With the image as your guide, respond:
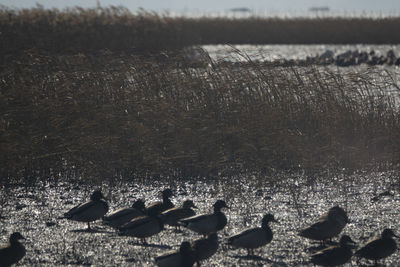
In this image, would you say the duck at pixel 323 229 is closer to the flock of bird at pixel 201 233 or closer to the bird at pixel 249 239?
the flock of bird at pixel 201 233

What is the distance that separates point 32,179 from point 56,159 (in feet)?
1.43

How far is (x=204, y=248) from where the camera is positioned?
6000 mm

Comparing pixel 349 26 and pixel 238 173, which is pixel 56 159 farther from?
pixel 349 26

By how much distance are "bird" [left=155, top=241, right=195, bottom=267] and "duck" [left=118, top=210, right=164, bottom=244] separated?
88 centimetres

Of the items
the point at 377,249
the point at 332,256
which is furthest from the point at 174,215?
the point at 377,249

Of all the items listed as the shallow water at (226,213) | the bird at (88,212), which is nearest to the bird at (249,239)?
the shallow water at (226,213)

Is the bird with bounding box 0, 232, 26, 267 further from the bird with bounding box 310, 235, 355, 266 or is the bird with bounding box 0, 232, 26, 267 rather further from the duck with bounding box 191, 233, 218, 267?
the bird with bounding box 310, 235, 355, 266

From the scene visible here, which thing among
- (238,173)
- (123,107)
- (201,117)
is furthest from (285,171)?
(123,107)

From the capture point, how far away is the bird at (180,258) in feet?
18.7

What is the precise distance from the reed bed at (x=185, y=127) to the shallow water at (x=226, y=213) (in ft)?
1.18

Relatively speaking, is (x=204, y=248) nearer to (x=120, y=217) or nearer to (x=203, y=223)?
(x=203, y=223)

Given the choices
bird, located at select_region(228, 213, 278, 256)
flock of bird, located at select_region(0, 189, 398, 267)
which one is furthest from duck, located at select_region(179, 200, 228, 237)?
bird, located at select_region(228, 213, 278, 256)

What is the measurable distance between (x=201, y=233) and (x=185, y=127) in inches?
133

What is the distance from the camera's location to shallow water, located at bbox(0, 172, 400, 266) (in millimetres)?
6441
